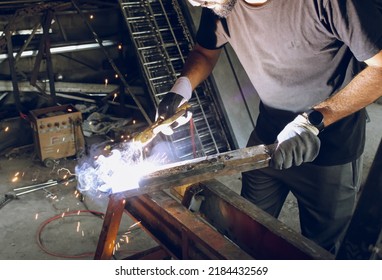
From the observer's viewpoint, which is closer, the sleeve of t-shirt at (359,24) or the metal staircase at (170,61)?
the sleeve of t-shirt at (359,24)

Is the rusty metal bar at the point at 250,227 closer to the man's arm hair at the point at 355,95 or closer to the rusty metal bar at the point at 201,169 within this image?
the rusty metal bar at the point at 201,169

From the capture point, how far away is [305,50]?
2330 millimetres

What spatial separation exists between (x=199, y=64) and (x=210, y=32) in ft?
0.75

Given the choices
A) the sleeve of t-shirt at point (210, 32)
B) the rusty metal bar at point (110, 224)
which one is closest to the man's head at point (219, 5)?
the sleeve of t-shirt at point (210, 32)

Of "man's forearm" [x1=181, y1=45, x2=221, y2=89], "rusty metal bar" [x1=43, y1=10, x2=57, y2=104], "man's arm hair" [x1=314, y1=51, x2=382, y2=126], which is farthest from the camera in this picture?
"rusty metal bar" [x1=43, y1=10, x2=57, y2=104]

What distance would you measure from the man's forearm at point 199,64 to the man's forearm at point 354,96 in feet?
2.75

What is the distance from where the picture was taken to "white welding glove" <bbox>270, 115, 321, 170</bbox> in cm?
214

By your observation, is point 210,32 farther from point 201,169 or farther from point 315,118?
point 201,169

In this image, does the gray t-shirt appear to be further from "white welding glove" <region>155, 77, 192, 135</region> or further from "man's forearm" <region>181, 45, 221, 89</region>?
"white welding glove" <region>155, 77, 192, 135</region>

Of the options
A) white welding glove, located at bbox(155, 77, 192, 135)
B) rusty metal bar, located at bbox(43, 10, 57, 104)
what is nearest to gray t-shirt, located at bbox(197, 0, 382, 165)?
white welding glove, located at bbox(155, 77, 192, 135)

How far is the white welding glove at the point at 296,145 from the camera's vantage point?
7.02 ft

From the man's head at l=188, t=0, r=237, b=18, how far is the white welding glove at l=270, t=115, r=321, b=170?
71cm

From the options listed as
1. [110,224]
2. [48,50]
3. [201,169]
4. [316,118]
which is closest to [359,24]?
[316,118]

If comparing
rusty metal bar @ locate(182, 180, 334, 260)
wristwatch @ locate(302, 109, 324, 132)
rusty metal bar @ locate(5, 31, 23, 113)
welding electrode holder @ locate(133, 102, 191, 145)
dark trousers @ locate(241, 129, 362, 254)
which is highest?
wristwatch @ locate(302, 109, 324, 132)
